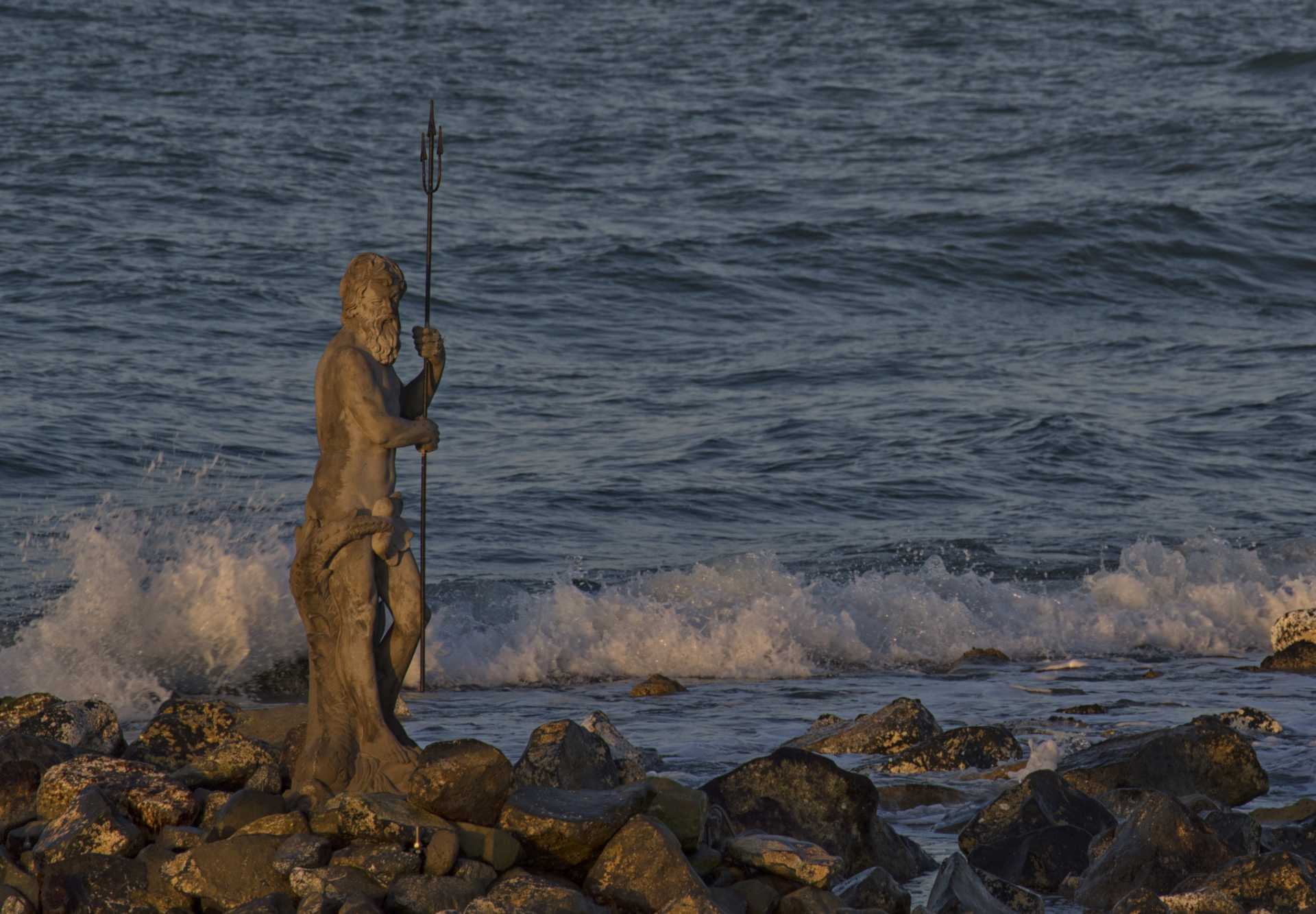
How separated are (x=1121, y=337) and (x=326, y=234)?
1203 centimetres

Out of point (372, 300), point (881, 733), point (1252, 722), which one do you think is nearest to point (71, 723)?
point (372, 300)

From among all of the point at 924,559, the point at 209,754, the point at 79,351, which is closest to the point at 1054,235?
the point at 924,559

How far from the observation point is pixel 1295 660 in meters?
14.3

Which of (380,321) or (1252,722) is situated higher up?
(380,321)

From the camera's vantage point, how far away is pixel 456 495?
1920 centimetres

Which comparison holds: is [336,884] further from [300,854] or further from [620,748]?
[620,748]

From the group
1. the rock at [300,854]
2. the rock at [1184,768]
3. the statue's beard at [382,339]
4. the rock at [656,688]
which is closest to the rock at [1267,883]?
the rock at [1184,768]

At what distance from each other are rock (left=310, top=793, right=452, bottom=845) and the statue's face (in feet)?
6.14

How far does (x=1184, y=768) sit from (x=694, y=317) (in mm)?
17162

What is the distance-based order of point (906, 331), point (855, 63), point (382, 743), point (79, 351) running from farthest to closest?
point (855, 63) < point (906, 331) < point (79, 351) < point (382, 743)

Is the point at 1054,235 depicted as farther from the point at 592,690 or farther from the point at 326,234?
the point at 592,690

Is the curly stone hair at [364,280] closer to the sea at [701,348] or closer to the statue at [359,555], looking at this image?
the statue at [359,555]

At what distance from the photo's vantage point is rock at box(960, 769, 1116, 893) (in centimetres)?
862

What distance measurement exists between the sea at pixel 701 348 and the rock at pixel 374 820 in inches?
118
